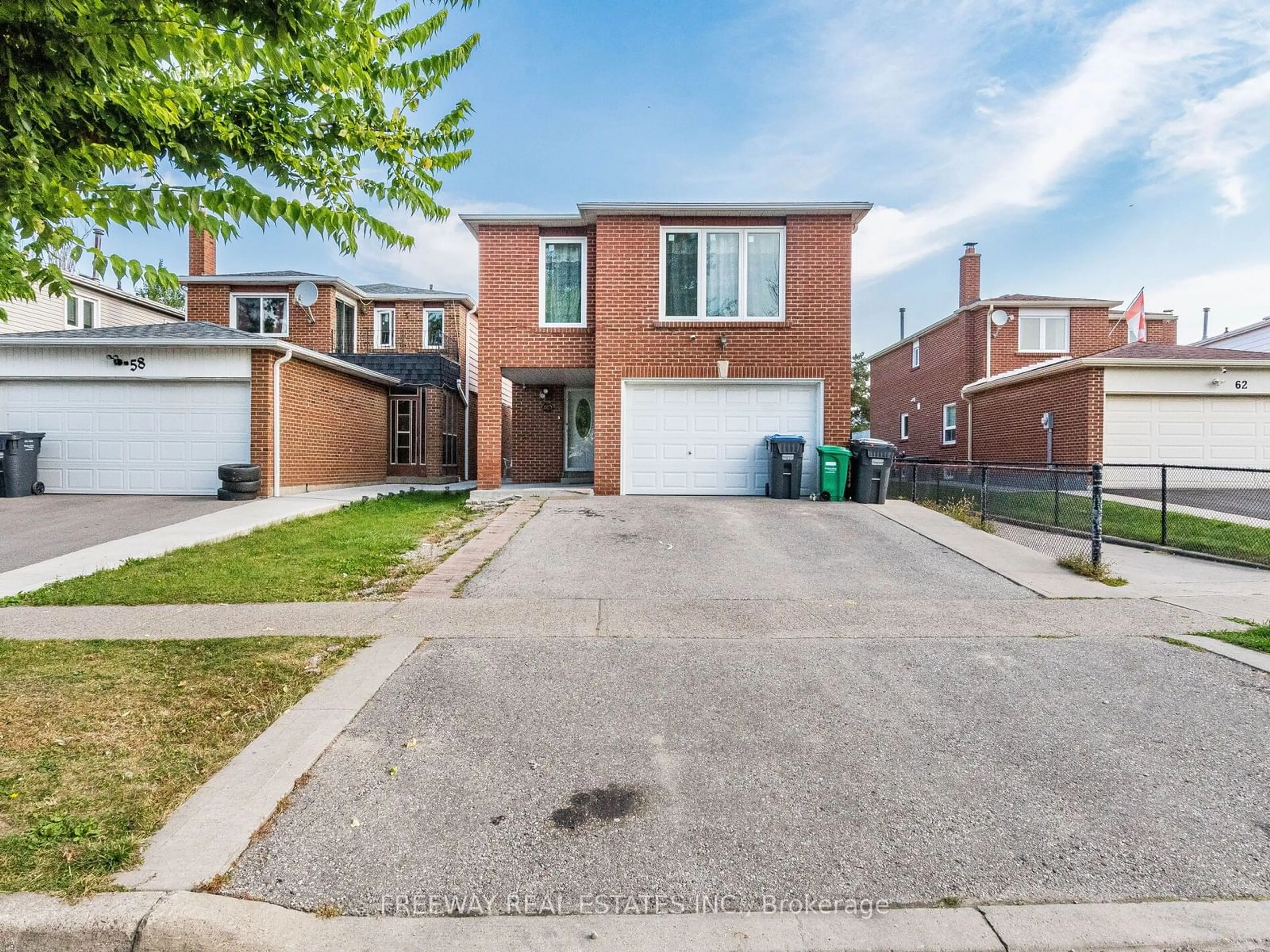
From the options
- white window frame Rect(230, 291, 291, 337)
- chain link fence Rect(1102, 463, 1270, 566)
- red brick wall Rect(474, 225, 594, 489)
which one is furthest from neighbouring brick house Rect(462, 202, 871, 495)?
white window frame Rect(230, 291, 291, 337)

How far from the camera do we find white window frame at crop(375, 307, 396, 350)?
24250mm

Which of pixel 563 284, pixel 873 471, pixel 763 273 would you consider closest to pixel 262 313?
pixel 563 284

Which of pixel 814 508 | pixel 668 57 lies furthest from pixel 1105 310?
pixel 668 57

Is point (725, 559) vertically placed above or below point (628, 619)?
above

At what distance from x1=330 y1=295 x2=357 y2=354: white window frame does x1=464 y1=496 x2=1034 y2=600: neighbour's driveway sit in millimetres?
14552

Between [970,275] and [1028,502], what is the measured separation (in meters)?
15.2

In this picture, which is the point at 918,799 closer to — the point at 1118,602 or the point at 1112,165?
the point at 1118,602

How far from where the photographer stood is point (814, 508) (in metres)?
11.8

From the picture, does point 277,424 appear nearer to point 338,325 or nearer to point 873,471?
point 338,325

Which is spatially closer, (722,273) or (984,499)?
(984,499)

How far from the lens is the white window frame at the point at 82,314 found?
72.3 ft

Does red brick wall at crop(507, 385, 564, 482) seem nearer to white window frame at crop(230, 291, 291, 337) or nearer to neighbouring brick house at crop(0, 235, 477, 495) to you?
neighbouring brick house at crop(0, 235, 477, 495)

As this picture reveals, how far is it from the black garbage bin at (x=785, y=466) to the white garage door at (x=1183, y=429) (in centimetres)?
884

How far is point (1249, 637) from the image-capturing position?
534cm
